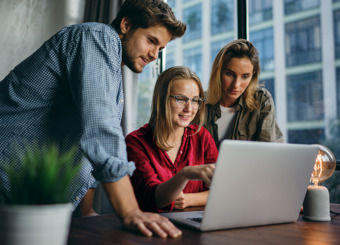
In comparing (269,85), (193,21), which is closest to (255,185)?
(269,85)

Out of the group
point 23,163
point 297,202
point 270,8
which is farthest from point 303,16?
point 23,163

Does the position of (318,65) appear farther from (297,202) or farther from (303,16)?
(297,202)

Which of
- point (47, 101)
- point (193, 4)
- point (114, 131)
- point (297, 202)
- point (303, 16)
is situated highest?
point (193, 4)

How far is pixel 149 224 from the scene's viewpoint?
0.75 m

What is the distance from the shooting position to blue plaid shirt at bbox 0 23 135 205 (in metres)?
0.82

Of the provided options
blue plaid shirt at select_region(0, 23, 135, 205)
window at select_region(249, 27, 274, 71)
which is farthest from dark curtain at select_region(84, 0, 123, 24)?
blue plaid shirt at select_region(0, 23, 135, 205)

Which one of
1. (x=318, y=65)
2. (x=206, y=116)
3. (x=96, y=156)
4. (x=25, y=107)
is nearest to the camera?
(x=96, y=156)

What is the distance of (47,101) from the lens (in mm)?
1205

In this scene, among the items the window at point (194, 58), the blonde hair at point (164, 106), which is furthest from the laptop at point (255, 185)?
the window at point (194, 58)

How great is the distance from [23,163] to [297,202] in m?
0.75

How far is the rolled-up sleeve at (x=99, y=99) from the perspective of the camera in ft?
2.60

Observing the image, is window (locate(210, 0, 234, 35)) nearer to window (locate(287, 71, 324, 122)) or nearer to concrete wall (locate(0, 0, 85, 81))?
window (locate(287, 71, 324, 122))

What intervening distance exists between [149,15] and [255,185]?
0.80 metres

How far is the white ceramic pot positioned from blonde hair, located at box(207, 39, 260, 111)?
155cm
